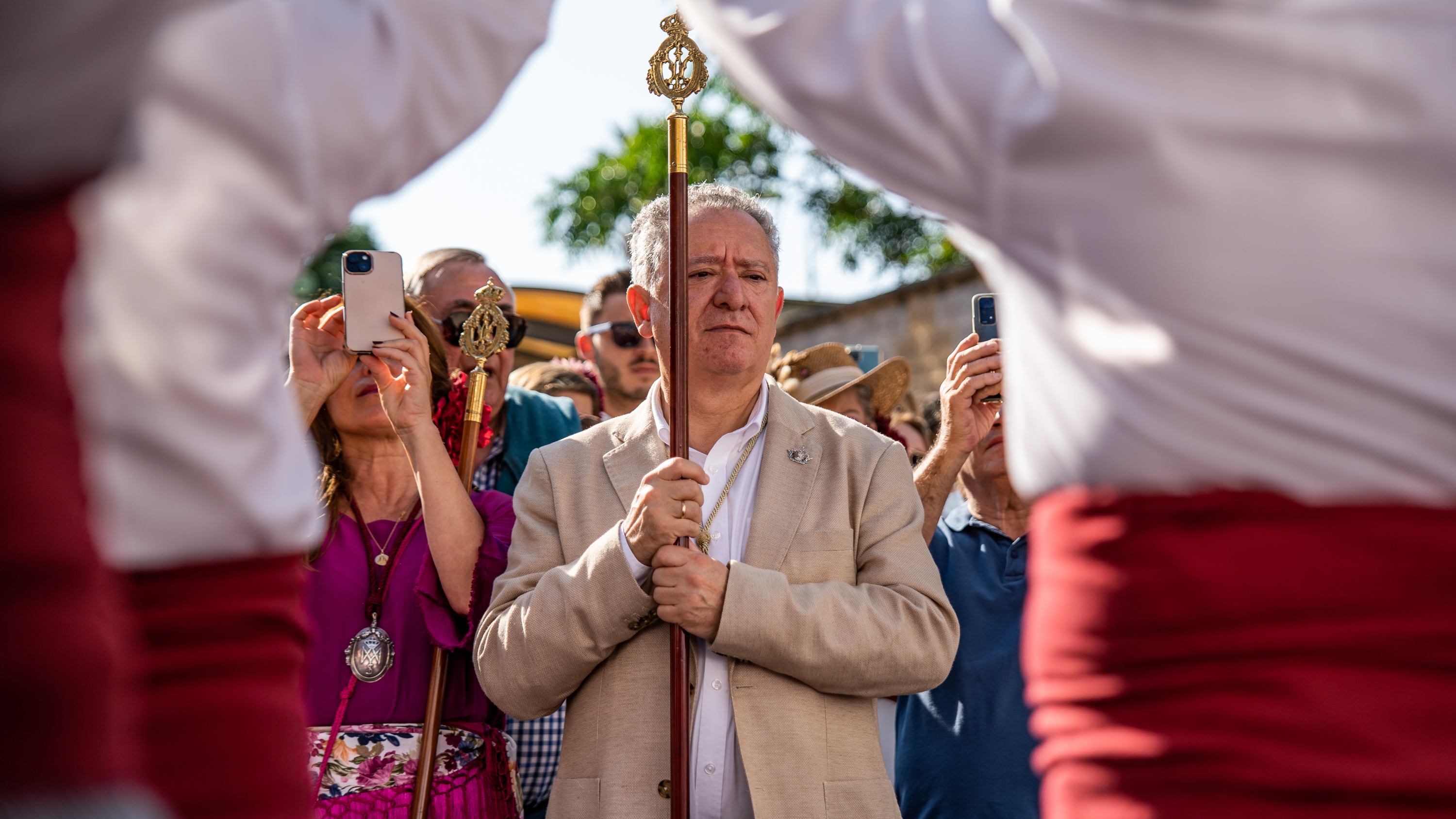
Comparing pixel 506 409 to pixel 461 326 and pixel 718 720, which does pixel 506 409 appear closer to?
pixel 461 326

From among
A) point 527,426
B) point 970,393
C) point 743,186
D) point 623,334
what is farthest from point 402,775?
point 743,186

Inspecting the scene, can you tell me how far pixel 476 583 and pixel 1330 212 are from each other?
8.30ft

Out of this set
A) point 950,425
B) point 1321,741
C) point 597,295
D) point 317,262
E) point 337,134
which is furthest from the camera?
point 317,262

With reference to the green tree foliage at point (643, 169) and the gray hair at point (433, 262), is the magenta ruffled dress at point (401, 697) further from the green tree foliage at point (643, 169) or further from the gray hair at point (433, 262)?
the green tree foliage at point (643, 169)

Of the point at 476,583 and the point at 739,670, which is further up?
the point at 476,583

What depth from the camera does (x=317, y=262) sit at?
38.3 metres

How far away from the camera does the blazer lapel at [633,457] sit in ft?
11.1

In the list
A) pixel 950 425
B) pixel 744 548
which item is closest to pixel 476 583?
Answer: pixel 744 548

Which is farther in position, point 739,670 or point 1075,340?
point 739,670

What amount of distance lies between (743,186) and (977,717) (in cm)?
2618

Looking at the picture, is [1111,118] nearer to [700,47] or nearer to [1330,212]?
[1330,212]

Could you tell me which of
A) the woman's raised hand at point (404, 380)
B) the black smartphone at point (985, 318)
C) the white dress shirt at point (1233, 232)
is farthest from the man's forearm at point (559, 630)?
the white dress shirt at point (1233, 232)

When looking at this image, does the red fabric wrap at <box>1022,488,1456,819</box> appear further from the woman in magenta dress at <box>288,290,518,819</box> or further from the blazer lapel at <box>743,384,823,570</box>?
the woman in magenta dress at <box>288,290,518,819</box>

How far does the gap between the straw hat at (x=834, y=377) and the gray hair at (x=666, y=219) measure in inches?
49.5
